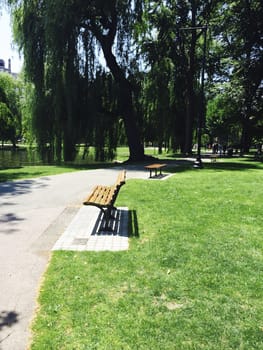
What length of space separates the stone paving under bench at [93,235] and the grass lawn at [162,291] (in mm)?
228

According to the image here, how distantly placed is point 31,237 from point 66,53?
621 inches

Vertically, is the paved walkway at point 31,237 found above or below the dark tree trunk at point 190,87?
below

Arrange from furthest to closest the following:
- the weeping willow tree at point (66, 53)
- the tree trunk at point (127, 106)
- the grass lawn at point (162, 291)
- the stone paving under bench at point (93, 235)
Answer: the tree trunk at point (127, 106) < the weeping willow tree at point (66, 53) < the stone paving under bench at point (93, 235) < the grass lawn at point (162, 291)

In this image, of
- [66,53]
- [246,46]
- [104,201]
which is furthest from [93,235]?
[246,46]

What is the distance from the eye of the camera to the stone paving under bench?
5.58 m

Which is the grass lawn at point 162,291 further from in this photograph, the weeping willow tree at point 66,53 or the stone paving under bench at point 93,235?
the weeping willow tree at point 66,53

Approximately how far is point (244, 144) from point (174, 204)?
31.6m

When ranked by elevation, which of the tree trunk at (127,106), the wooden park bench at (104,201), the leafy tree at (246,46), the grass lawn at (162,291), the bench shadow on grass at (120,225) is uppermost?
the leafy tree at (246,46)

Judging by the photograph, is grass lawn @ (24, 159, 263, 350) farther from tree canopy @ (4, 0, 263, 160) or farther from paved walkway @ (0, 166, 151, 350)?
tree canopy @ (4, 0, 263, 160)

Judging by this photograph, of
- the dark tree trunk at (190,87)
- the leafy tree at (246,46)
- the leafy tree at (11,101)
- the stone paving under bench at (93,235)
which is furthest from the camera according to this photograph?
the leafy tree at (11,101)

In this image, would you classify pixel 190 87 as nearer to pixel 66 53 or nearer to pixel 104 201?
pixel 66 53

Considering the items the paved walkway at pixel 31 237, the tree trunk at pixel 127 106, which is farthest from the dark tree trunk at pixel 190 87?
the paved walkway at pixel 31 237

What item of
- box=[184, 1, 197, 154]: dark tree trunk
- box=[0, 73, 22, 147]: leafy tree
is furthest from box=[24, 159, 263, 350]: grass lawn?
box=[0, 73, 22, 147]: leafy tree

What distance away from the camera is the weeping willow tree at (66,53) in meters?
19.2
